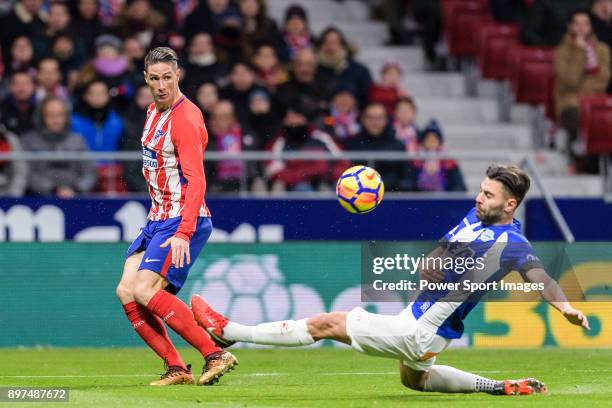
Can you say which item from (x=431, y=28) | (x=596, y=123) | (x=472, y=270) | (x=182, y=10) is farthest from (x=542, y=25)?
(x=472, y=270)

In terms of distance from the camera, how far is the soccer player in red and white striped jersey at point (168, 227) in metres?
9.52

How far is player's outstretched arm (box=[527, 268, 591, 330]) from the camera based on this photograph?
320 inches

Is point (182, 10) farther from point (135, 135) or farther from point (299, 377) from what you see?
point (299, 377)

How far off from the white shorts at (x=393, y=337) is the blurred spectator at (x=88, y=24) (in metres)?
9.17

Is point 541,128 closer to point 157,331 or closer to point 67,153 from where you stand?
point 67,153

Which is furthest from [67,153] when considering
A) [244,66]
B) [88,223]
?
[244,66]

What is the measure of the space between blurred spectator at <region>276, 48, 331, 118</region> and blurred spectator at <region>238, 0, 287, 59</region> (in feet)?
2.39

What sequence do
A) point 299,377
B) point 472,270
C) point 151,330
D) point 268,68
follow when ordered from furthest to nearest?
point 268,68
point 299,377
point 151,330
point 472,270

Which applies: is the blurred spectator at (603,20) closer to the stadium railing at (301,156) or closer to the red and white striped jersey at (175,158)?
the stadium railing at (301,156)

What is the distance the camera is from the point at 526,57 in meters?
18.2

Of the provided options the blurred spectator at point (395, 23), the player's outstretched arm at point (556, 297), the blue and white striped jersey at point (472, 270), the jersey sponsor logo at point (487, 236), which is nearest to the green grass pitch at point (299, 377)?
the blue and white striped jersey at point (472, 270)

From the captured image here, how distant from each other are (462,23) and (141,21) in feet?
14.8

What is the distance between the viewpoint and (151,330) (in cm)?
973

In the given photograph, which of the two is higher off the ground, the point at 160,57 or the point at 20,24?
the point at 160,57
